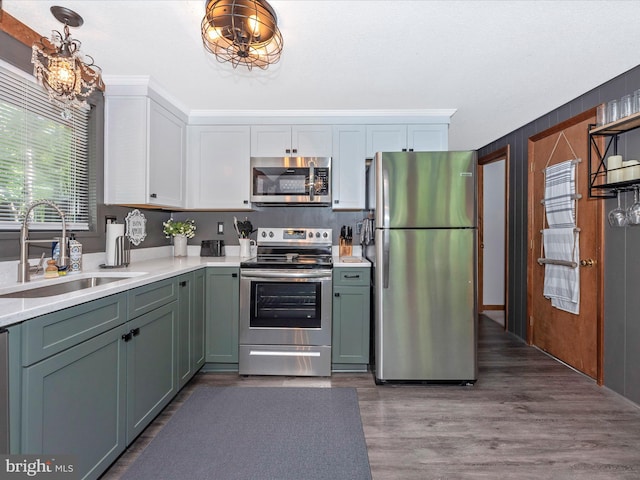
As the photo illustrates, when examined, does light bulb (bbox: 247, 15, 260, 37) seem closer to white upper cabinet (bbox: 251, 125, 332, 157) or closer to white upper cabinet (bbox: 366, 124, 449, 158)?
white upper cabinet (bbox: 251, 125, 332, 157)

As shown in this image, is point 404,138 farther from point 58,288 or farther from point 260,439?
point 58,288

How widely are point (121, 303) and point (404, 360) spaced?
1.97 m

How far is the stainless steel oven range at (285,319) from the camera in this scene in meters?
2.76

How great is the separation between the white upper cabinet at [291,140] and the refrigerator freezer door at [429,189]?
0.85 meters

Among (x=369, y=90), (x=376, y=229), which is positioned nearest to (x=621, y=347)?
(x=376, y=229)

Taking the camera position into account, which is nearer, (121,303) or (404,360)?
(121,303)

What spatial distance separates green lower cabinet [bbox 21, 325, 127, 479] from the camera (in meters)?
1.17

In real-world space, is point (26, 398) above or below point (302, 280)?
below

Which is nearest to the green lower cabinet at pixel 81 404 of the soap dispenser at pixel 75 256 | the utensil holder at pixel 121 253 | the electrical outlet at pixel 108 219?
the soap dispenser at pixel 75 256

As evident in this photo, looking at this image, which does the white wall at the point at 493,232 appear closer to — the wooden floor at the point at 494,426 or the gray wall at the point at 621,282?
the gray wall at the point at 621,282

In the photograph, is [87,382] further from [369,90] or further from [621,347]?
[621,347]

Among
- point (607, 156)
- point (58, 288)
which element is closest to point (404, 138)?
point (607, 156)

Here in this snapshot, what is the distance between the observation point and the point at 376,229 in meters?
2.61

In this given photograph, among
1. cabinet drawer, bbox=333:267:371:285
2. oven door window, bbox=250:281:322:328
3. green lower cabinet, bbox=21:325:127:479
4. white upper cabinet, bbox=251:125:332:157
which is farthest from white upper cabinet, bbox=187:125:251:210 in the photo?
green lower cabinet, bbox=21:325:127:479
